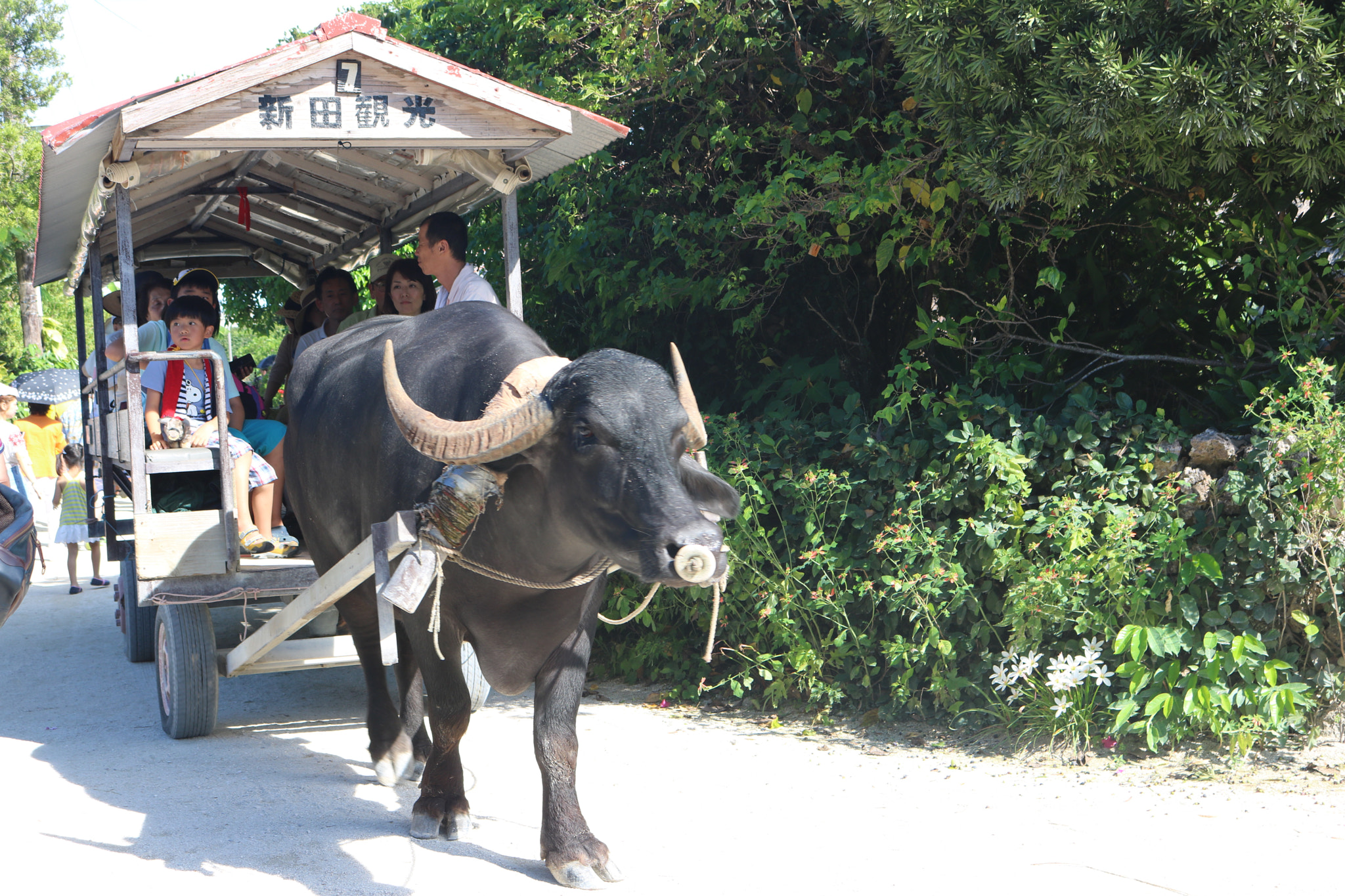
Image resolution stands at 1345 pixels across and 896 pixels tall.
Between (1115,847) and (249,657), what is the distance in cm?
331

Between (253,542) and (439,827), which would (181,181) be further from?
(439,827)

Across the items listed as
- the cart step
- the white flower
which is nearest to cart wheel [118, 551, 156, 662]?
the cart step

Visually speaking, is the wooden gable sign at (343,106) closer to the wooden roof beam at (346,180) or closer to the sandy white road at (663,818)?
the wooden roof beam at (346,180)

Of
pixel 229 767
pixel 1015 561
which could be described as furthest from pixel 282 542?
pixel 1015 561

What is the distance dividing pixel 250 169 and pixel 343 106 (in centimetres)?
215

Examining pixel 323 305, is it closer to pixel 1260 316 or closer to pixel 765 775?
pixel 765 775

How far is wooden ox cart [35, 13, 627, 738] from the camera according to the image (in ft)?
13.7

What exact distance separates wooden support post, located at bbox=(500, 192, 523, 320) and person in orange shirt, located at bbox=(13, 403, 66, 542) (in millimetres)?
8731

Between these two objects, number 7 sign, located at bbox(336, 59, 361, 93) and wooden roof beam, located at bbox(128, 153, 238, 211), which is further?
wooden roof beam, located at bbox(128, 153, 238, 211)

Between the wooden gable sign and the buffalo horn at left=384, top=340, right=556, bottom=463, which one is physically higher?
the wooden gable sign

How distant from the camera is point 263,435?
561 cm

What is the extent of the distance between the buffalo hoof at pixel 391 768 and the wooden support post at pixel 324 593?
2.17 ft

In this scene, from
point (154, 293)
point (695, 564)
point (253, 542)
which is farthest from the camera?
point (154, 293)

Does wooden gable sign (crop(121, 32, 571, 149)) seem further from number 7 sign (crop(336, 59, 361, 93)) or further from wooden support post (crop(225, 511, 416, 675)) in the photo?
wooden support post (crop(225, 511, 416, 675))
